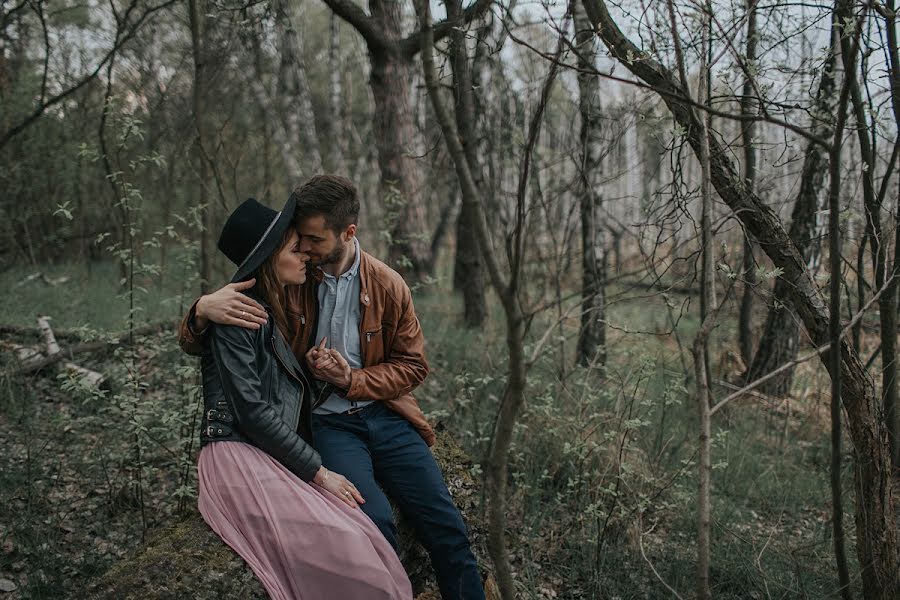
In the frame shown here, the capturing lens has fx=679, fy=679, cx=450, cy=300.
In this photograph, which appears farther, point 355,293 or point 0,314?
point 0,314

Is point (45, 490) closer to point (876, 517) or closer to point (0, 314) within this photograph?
point (0, 314)

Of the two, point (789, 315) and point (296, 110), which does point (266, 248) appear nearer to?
point (789, 315)

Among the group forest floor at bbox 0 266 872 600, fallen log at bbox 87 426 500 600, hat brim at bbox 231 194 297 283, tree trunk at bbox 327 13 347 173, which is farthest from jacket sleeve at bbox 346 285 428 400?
tree trunk at bbox 327 13 347 173

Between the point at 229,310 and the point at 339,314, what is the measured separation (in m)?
0.52

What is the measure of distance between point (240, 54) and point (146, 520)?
7.42m

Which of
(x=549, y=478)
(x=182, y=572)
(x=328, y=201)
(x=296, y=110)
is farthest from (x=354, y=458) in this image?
(x=296, y=110)

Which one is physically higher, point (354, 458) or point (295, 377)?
point (295, 377)

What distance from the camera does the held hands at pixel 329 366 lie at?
2627 millimetres

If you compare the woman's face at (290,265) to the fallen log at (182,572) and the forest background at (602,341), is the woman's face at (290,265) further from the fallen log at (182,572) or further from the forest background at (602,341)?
the fallen log at (182,572)

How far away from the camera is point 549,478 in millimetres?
4199

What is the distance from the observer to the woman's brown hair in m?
2.57

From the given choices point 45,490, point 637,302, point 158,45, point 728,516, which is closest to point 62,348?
point 45,490

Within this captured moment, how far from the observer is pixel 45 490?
11.4ft

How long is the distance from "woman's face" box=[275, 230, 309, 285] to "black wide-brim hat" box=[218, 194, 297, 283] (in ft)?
0.14
